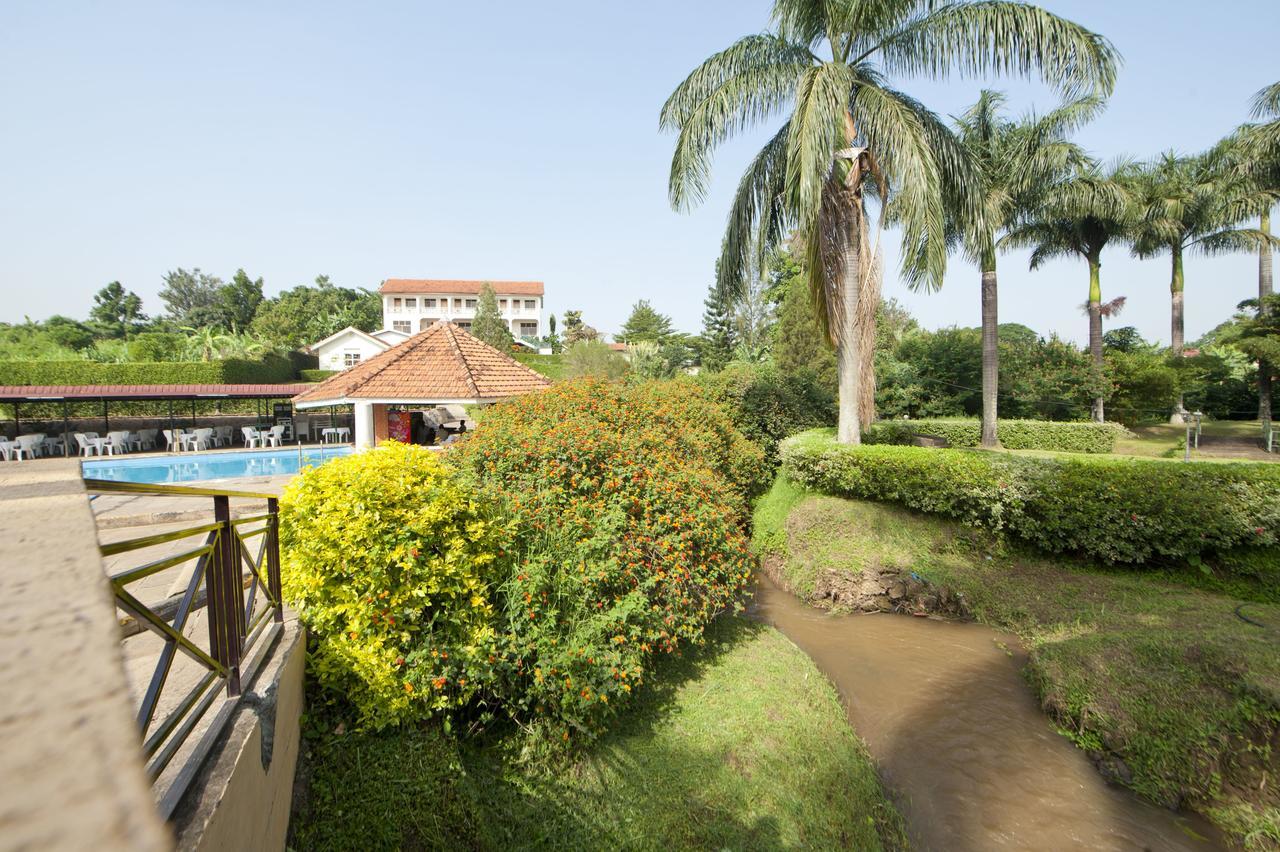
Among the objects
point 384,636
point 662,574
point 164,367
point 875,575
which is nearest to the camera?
point 384,636

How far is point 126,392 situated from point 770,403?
21.0 m

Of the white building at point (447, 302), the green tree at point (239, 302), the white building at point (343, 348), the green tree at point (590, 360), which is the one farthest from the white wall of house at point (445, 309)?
the green tree at point (590, 360)

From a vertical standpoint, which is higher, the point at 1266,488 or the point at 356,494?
the point at 356,494

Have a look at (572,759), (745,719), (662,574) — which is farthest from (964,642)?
(572,759)

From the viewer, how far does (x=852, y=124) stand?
11.4m

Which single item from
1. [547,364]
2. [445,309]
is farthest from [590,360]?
[445,309]

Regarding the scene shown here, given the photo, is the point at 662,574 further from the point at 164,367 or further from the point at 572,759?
the point at 164,367

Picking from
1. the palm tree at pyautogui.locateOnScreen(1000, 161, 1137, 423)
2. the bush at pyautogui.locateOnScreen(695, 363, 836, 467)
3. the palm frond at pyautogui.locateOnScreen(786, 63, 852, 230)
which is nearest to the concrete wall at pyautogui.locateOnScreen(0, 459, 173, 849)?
the palm frond at pyautogui.locateOnScreen(786, 63, 852, 230)

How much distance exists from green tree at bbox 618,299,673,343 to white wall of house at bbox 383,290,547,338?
1419 cm

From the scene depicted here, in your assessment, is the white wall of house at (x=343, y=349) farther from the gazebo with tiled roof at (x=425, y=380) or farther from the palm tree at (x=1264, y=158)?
the palm tree at (x=1264, y=158)

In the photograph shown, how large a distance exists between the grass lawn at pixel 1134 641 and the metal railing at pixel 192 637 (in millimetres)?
7171

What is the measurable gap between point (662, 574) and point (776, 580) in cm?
495

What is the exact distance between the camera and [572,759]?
17.2ft

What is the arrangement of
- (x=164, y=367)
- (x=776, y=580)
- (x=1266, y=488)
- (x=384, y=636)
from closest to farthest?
(x=384, y=636) → (x=1266, y=488) → (x=776, y=580) → (x=164, y=367)
